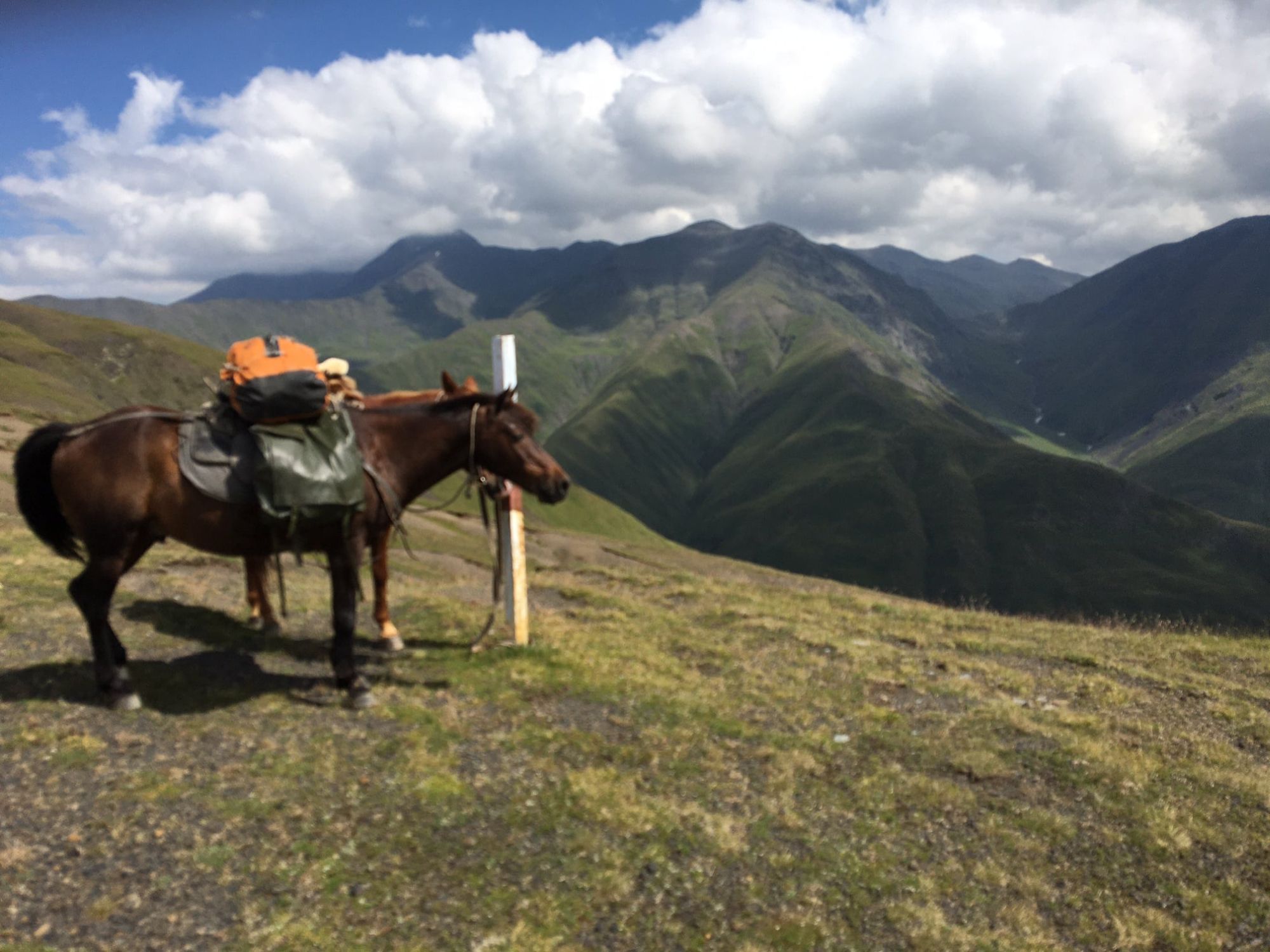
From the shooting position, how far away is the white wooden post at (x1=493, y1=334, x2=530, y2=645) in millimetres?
11898

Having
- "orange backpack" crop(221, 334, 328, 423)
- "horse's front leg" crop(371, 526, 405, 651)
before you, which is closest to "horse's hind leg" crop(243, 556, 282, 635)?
"horse's front leg" crop(371, 526, 405, 651)

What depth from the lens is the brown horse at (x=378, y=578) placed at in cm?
1083

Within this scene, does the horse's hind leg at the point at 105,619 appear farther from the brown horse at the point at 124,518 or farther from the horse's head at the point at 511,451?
the horse's head at the point at 511,451

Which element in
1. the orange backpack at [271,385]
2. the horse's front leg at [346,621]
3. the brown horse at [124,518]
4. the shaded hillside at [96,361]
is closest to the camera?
the brown horse at [124,518]

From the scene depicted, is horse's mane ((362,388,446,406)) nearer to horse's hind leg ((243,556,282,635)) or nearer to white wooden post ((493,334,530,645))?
white wooden post ((493,334,530,645))

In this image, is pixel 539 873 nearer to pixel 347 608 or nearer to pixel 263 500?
pixel 347 608

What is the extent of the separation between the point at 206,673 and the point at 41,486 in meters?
2.97

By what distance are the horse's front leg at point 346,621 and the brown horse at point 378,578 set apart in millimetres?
1232

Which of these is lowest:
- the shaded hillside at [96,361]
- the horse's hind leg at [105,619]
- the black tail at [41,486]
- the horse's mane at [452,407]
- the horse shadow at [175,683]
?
the horse shadow at [175,683]

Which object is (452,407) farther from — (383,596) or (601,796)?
(601,796)

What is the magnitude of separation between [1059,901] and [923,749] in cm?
277

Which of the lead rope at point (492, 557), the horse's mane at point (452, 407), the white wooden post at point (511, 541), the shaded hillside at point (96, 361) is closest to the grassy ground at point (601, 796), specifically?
the lead rope at point (492, 557)

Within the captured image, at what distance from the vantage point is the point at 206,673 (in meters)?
9.91

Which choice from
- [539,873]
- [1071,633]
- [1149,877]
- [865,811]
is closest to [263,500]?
[539,873]
